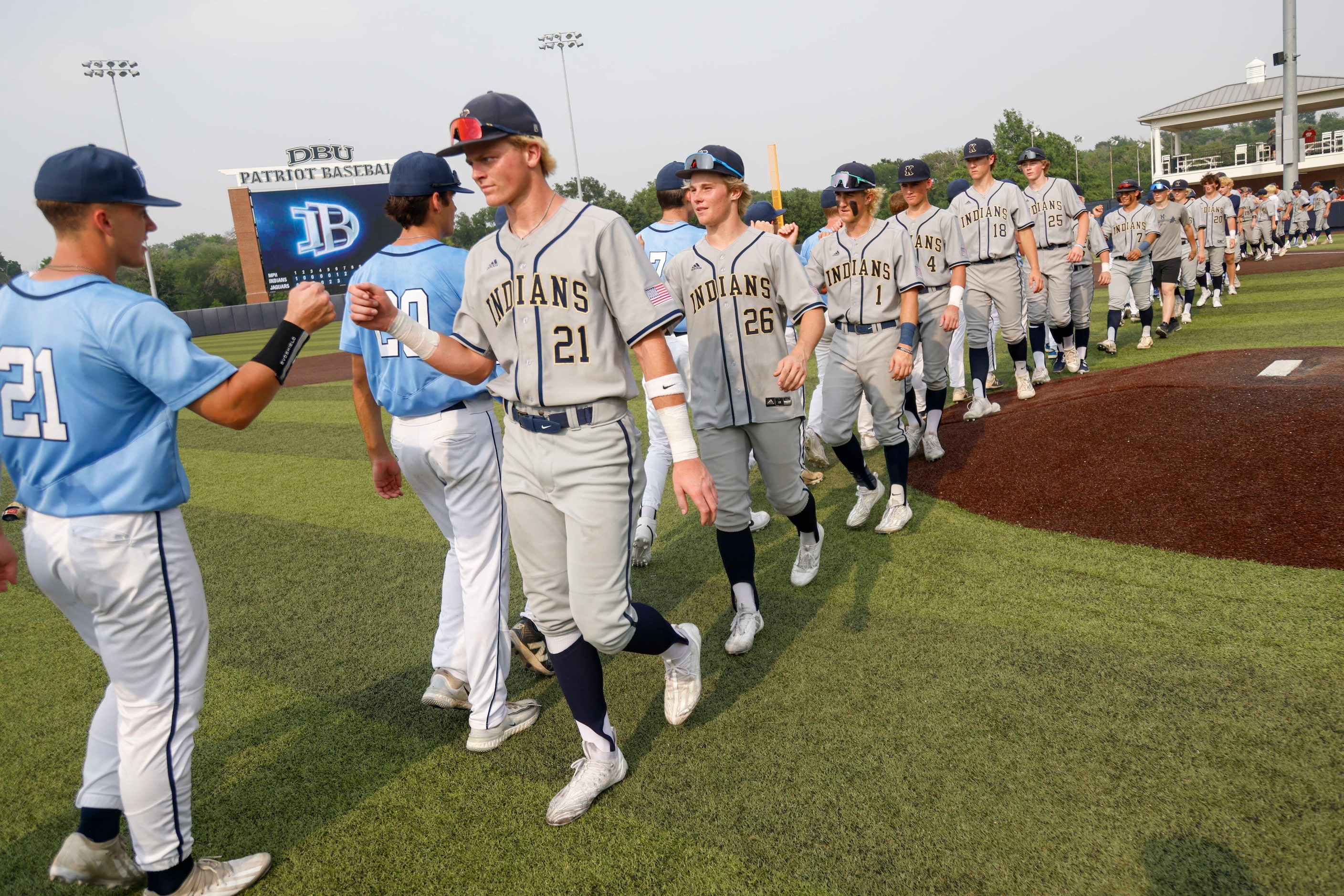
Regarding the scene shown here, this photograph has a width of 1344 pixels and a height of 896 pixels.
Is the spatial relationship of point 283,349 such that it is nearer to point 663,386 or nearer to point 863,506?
point 663,386

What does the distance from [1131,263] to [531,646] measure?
34.5 feet

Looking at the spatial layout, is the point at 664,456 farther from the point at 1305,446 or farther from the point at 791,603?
the point at 1305,446

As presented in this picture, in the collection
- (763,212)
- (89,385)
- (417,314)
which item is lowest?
(89,385)

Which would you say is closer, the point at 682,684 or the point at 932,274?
the point at 682,684

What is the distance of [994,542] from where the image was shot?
5160 mm

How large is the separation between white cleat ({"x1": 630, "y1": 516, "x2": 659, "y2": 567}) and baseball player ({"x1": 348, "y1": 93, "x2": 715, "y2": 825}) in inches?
94.3

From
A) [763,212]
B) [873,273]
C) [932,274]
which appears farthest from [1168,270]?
[873,273]

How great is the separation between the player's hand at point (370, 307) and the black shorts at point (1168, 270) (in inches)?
483

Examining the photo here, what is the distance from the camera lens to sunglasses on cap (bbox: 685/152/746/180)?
403 cm

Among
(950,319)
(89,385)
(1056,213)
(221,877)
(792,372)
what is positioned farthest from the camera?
(1056,213)

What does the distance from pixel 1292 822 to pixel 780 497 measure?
243 centimetres

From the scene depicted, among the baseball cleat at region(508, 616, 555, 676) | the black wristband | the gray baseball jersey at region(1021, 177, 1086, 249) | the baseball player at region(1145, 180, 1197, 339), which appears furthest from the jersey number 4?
the baseball player at region(1145, 180, 1197, 339)

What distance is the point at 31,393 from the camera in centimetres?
247

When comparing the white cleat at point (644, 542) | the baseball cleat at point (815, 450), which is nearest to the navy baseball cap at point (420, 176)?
the white cleat at point (644, 542)
